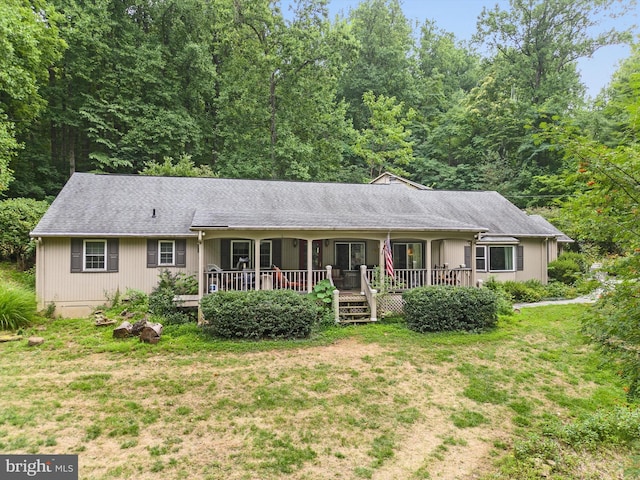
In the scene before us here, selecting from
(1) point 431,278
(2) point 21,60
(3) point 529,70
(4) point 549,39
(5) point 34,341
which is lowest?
(5) point 34,341

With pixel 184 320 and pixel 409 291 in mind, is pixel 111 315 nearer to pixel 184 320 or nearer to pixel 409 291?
pixel 184 320

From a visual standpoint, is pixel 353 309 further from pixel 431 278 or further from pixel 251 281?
pixel 251 281

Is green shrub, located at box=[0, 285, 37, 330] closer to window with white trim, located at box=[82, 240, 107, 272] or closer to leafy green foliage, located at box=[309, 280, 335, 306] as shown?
window with white trim, located at box=[82, 240, 107, 272]

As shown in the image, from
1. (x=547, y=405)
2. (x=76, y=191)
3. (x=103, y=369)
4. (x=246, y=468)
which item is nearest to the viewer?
(x=246, y=468)

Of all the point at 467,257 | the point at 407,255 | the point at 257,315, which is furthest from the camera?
the point at 467,257

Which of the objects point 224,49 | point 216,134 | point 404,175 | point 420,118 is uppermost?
point 224,49

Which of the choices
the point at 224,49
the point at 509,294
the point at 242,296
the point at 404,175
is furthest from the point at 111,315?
the point at 404,175

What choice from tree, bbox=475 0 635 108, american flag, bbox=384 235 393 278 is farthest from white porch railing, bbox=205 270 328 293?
tree, bbox=475 0 635 108

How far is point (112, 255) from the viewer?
1200cm

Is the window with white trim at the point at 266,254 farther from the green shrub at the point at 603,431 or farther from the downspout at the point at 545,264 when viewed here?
the downspout at the point at 545,264

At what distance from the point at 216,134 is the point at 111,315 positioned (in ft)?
63.3

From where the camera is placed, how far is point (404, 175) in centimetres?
3338

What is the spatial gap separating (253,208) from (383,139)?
22.2 m

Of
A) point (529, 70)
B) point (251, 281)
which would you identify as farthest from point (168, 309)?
point (529, 70)
